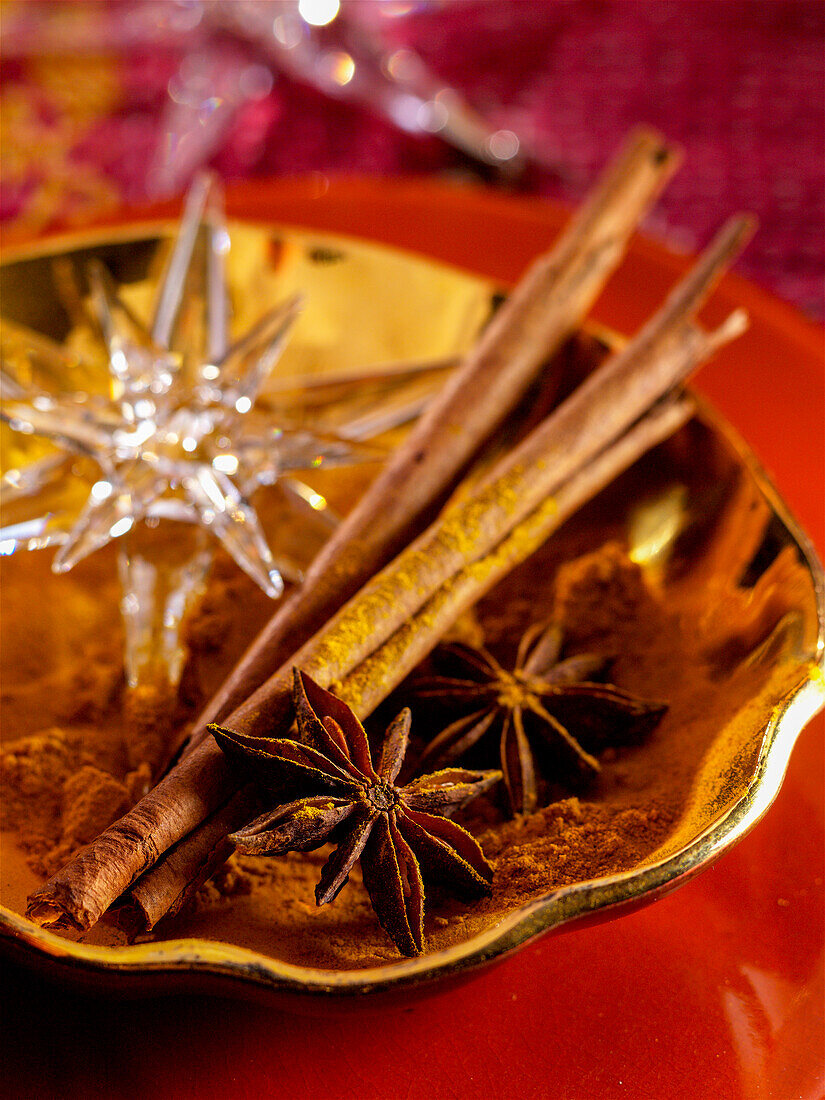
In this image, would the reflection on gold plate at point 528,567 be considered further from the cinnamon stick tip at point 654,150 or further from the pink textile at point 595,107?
the pink textile at point 595,107

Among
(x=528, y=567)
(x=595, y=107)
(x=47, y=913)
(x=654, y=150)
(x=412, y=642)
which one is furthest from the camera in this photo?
(x=595, y=107)

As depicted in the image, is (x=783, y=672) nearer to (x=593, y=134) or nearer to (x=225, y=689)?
(x=225, y=689)

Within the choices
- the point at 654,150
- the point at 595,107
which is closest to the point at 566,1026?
the point at 654,150

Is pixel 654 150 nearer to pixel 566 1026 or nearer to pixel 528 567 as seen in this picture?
pixel 528 567

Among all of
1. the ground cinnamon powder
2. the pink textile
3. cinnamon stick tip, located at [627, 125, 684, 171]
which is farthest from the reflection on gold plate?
the pink textile

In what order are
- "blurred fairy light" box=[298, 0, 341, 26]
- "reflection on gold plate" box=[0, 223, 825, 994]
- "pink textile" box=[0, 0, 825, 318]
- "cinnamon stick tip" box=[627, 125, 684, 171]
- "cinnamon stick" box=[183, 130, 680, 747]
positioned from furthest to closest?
"blurred fairy light" box=[298, 0, 341, 26], "pink textile" box=[0, 0, 825, 318], "cinnamon stick tip" box=[627, 125, 684, 171], "cinnamon stick" box=[183, 130, 680, 747], "reflection on gold plate" box=[0, 223, 825, 994]

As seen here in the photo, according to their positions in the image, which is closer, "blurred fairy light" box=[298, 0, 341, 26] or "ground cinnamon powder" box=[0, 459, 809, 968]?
"ground cinnamon powder" box=[0, 459, 809, 968]

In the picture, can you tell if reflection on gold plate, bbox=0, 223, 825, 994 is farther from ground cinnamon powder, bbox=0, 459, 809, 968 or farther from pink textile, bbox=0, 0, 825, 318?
pink textile, bbox=0, 0, 825, 318

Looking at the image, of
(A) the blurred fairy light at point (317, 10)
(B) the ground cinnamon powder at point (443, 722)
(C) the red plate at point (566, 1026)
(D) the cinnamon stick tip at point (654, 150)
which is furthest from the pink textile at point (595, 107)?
(C) the red plate at point (566, 1026)
